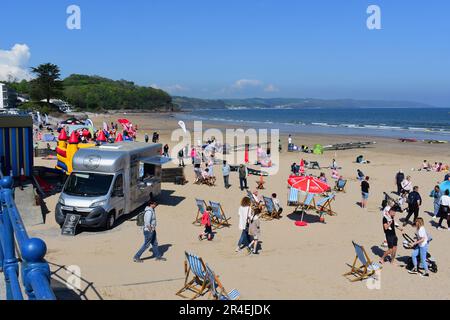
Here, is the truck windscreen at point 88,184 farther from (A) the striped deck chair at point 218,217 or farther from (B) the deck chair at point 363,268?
(B) the deck chair at point 363,268

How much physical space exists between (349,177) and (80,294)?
1847 cm

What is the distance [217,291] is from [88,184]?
20.2 feet

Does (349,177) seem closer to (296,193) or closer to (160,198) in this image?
(296,193)

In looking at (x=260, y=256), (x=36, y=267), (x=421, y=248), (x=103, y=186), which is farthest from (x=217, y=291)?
(x=36, y=267)

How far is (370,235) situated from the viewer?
12.8 meters

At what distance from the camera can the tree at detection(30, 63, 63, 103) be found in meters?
91.2

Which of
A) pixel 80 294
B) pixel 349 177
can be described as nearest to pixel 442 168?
pixel 349 177

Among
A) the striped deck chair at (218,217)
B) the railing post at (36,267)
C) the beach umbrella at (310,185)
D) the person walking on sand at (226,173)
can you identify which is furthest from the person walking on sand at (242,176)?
the railing post at (36,267)

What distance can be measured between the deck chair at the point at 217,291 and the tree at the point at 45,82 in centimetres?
9280

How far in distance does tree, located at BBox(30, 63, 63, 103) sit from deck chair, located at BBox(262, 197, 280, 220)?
8770 cm

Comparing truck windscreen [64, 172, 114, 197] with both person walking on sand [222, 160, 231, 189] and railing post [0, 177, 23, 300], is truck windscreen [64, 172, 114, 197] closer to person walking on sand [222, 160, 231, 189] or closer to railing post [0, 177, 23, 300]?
person walking on sand [222, 160, 231, 189]

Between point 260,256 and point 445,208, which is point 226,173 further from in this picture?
point 445,208

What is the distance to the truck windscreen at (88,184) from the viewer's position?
12.4m
